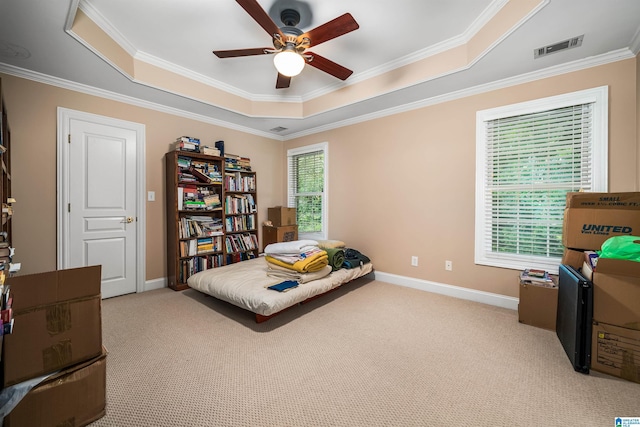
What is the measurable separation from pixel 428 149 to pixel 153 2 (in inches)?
122

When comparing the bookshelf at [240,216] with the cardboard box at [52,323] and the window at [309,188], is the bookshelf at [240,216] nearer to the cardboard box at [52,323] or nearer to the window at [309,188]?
the window at [309,188]

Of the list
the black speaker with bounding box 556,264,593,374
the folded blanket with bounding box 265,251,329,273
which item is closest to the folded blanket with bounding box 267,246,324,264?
the folded blanket with bounding box 265,251,329,273

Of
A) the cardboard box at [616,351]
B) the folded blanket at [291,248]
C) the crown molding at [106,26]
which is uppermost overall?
the crown molding at [106,26]

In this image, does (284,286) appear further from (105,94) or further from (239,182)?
(105,94)

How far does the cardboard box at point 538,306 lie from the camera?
2232 mm

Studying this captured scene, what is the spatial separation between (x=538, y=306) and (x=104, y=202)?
4.68m

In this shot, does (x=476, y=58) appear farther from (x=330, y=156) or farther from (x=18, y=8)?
(x=18, y=8)

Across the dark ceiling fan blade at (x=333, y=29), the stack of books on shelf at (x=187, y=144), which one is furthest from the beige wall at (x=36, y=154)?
the dark ceiling fan blade at (x=333, y=29)

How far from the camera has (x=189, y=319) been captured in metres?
2.49

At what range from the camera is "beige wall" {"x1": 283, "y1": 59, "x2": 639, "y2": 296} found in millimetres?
2268

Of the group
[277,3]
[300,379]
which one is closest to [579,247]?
[300,379]

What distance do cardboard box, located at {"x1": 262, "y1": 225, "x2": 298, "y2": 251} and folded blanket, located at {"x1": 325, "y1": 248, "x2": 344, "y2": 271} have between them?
142cm

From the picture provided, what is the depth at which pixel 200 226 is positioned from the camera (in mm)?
3627

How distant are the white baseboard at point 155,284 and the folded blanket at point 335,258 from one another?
7.57ft
